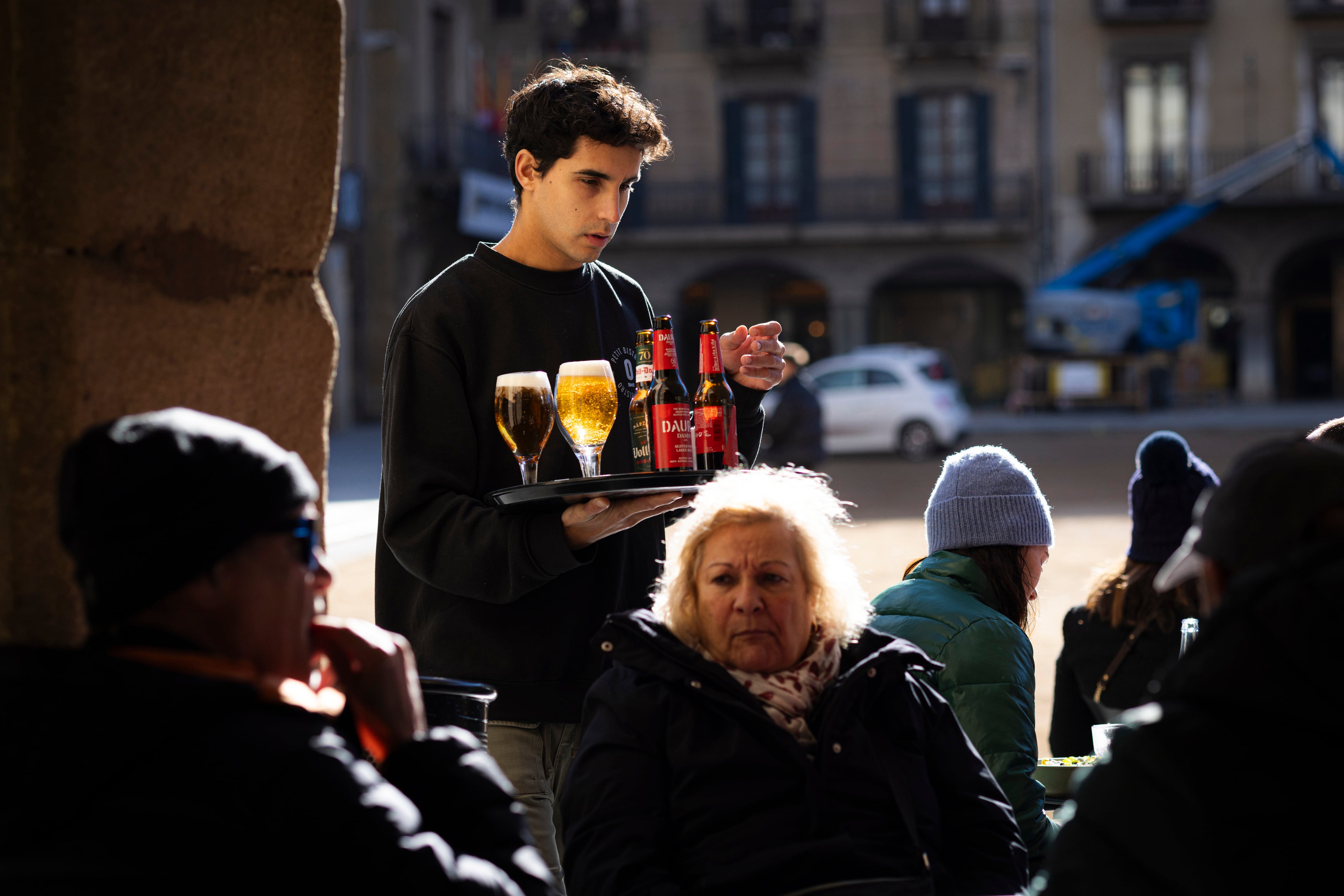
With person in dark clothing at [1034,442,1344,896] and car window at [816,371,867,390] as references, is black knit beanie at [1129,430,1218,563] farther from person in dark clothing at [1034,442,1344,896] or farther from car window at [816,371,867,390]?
car window at [816,371,867,390]

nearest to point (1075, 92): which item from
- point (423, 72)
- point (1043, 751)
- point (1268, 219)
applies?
point (1268, 219)

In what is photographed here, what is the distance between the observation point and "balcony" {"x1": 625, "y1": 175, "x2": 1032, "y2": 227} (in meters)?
27.9

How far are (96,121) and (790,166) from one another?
2682 cm

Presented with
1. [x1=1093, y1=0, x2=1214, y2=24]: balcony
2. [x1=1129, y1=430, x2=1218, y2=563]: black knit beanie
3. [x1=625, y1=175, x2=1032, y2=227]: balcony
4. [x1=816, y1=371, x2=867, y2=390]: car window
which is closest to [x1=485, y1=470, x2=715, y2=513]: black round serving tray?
[x1=1129, y1=430, x2=1218, y2=563]: black knit beanie

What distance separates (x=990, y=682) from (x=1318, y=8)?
91.2 feet

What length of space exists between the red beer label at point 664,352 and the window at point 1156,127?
26.8 m

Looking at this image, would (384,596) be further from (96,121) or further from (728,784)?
(96,121)

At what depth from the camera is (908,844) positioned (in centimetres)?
230

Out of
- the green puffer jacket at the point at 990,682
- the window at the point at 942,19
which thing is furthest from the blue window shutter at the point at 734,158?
the green puffer jacket at the point at 990,682

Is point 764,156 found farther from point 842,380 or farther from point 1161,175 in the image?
point 842,380

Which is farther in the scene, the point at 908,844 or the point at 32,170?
the point at 908,844

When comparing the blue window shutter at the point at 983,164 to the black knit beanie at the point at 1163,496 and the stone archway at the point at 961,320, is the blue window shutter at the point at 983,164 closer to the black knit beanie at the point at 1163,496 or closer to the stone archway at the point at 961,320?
the stone archway at the point at 961,320

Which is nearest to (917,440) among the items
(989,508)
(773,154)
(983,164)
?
(983,164)

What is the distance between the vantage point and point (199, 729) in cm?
144
